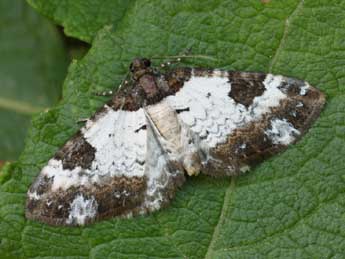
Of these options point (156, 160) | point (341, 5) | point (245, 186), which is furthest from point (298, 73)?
point (156, 160)

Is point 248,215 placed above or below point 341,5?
below

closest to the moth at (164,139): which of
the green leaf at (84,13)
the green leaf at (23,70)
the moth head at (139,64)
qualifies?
the moth head at (139,64)

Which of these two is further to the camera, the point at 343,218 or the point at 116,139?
the point at 116,139

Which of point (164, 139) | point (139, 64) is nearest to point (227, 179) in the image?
point (164, 139)

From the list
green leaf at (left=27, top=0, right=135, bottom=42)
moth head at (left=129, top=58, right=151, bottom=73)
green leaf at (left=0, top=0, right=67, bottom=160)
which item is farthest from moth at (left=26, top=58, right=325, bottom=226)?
green leaf at (left=0, top=0, right=67, bottom=160)

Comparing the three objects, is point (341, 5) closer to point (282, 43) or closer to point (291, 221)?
point (282, 43)

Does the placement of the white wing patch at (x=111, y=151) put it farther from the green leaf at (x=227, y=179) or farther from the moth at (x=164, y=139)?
the green leaf at (x=227, y=179)

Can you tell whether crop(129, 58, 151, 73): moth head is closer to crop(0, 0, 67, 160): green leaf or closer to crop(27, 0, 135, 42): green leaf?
crop(27, 0, 135, 42): green leaf
